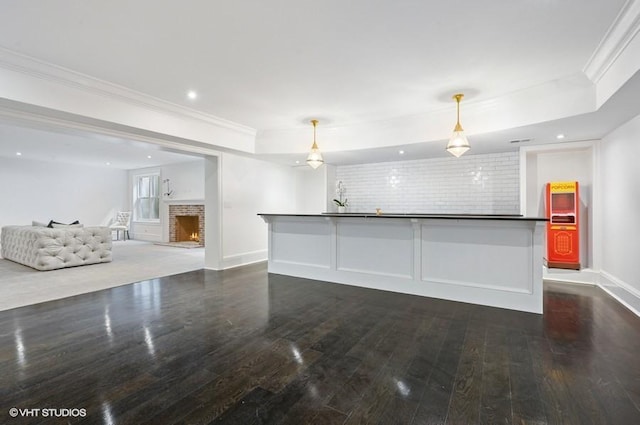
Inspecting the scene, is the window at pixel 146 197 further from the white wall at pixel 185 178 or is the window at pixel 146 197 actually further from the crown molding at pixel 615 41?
the crown molding at pixel 615 41

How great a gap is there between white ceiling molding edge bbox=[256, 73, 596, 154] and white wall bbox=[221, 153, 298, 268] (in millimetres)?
621

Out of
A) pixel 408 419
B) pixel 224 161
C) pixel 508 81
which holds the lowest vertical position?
pixel 408 419

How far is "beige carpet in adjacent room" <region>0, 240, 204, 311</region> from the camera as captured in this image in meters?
4.05

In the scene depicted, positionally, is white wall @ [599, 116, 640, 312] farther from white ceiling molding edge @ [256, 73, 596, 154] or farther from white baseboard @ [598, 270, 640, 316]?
white ceiling molding edge @ [256, 73, 596, 154]

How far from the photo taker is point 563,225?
476cm

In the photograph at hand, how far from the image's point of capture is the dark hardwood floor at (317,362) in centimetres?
173

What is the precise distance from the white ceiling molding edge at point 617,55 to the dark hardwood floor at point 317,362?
91.3 inches

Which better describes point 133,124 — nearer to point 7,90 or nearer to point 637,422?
point 7,90

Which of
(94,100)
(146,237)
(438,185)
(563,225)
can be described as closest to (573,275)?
(563,225)

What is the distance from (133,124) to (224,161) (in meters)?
1.92

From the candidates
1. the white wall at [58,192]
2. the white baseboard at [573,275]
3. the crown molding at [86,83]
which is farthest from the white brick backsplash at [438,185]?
the white wall at [58,192]

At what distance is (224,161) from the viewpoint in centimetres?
587

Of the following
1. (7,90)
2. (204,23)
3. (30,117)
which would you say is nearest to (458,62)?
(204,23)

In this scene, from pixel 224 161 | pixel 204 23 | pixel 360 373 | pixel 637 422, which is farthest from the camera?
pixel 224 161
